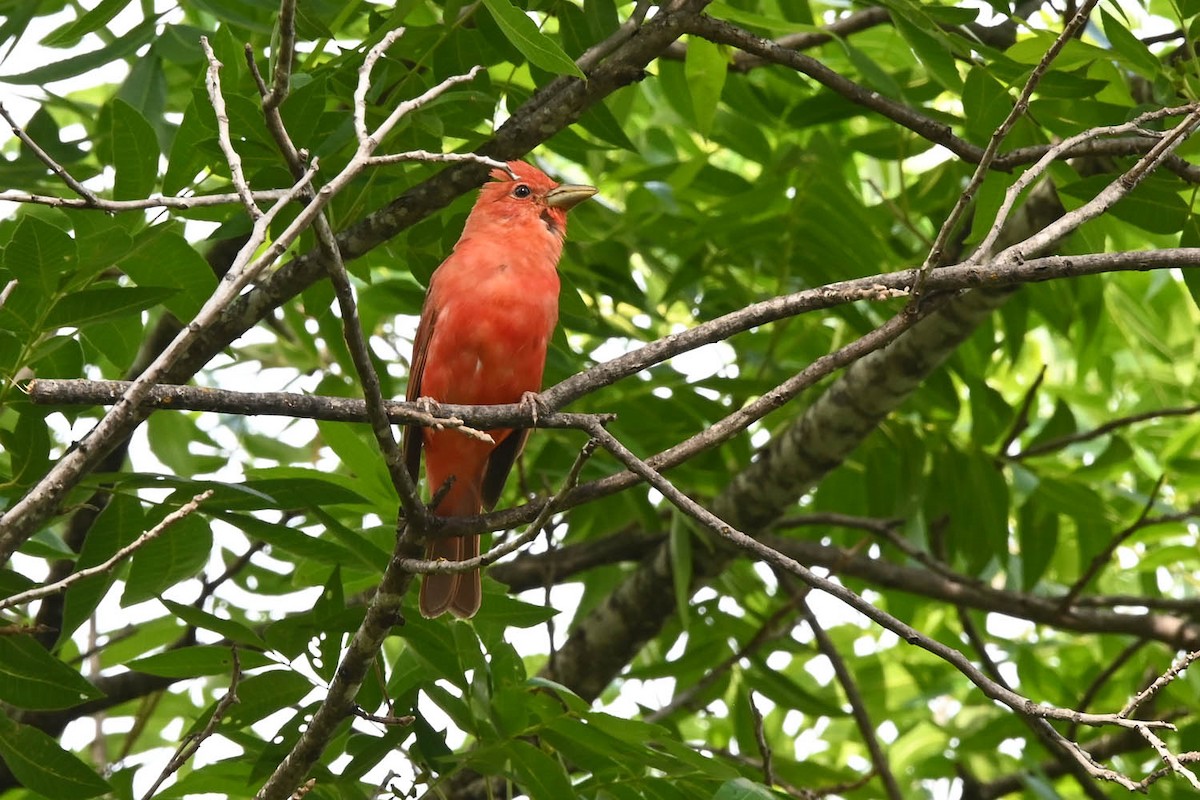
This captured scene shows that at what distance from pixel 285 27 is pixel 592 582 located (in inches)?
153

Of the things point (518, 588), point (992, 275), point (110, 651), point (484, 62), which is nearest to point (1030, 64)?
point (992, 275)

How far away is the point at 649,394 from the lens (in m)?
5.26

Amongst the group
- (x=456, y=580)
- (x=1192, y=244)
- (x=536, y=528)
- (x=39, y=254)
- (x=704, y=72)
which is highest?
(x=704, y=72)

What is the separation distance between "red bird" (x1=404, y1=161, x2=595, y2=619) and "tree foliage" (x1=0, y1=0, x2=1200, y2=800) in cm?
15

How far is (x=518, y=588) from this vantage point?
19.0 ft

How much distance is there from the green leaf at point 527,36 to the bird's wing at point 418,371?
1.72 metres

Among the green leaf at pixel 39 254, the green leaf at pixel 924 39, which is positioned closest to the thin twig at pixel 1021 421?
the green leaf at pixel 924 39

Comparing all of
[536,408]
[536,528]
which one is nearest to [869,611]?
[536,528]

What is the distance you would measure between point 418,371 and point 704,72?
4.89 feet

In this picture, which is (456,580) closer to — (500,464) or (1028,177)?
(500,464)

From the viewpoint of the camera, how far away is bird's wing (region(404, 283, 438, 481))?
15.4 feet

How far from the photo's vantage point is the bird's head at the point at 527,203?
5.05m

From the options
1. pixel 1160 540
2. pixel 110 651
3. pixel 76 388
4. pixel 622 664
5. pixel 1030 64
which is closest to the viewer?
pixel 76 388

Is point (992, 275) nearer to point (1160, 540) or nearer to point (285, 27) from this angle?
point (285, 27)
